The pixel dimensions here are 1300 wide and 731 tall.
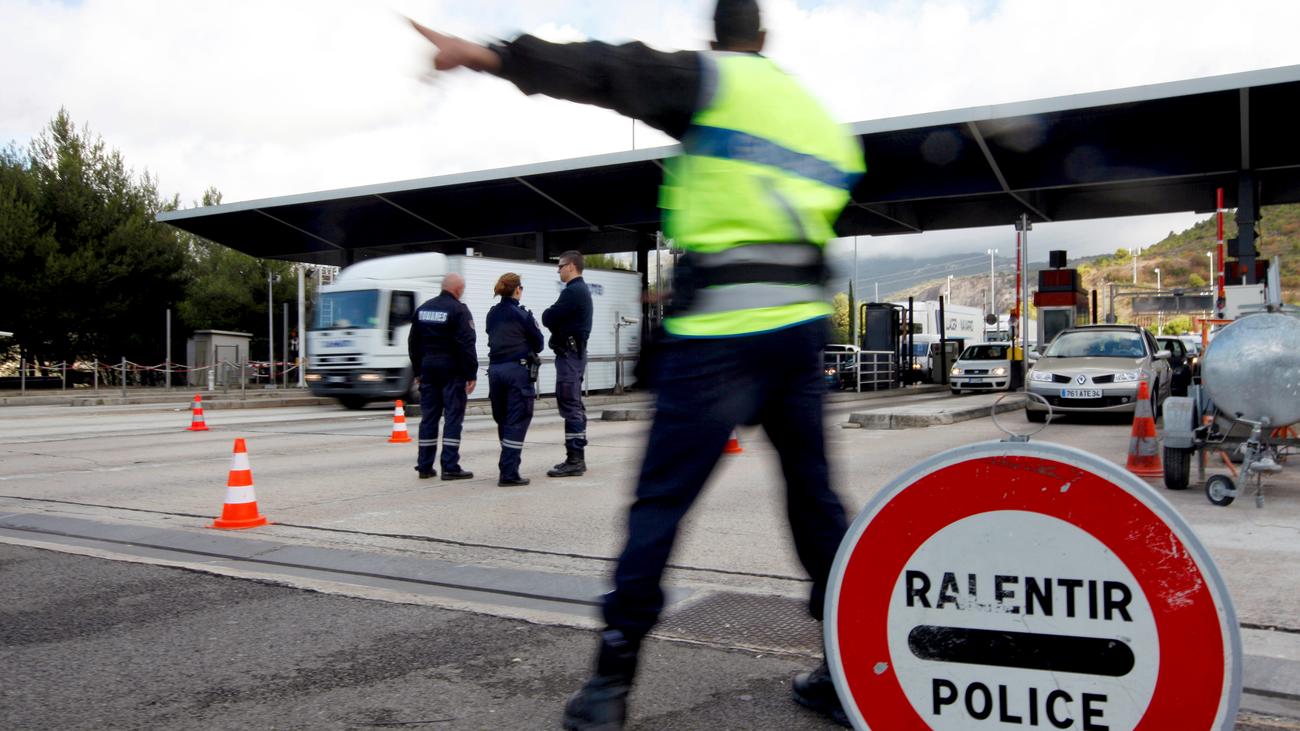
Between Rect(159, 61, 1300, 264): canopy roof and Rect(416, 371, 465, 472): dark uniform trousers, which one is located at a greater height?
Rect(159, 61, 1300, 264): canopy roof

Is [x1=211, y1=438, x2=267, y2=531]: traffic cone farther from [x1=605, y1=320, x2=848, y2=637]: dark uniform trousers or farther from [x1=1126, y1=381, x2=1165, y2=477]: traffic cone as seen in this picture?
[x1=1126, y1=381, x2=1165, y2=477]: traffic cone

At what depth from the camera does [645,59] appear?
242 cm

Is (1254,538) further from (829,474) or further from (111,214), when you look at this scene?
(111,214)

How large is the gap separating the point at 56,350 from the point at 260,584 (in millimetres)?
35866

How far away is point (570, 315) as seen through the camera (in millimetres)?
8031

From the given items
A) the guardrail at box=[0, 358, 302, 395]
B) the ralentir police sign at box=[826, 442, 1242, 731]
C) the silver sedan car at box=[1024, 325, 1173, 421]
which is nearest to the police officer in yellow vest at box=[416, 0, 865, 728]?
the ralentir police sign at box=[826, 442, 1242, 731]

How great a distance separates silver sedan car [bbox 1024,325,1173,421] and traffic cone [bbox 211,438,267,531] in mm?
9745

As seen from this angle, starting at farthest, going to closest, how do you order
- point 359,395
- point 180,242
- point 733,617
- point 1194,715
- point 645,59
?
point 180,242, point 359,395, point 733,617, point 645,59, point 1194,715

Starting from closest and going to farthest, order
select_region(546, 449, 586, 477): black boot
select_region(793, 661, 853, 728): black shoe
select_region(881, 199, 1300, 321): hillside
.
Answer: select_region(793, 661, 853, 728): black shoe < select_region(546, 449, 586, 477): black boot < select_region(881, 199, 1300, 321): hillside

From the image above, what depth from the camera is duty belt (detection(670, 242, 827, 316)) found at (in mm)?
2486

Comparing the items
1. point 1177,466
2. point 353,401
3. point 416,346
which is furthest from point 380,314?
point 1177,466

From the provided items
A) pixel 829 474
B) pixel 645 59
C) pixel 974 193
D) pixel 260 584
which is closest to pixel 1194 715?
pixel 829 474

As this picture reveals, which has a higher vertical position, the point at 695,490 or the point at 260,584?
the point at 695,490

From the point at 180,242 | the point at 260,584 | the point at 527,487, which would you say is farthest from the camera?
the point at 180,242
